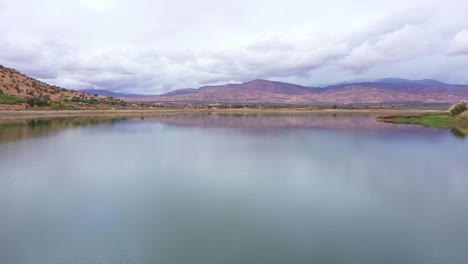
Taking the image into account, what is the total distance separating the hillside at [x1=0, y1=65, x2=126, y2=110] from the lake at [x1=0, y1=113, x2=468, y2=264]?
5634 centimetres

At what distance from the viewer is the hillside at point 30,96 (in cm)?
7094

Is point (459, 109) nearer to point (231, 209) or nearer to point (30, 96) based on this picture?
point (231, 209)

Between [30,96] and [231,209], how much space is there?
282 ft

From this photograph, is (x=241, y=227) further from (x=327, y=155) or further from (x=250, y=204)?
(x=327, y=155)

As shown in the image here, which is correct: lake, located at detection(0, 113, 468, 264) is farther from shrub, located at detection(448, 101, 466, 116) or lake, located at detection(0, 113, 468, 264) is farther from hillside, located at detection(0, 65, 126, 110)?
hillside, located at detection(0, 65, 126, 110)

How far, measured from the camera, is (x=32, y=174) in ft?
57.1

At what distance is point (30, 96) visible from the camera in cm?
8200

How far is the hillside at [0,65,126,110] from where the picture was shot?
233 feet

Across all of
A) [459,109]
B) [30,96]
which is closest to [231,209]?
[459,109]

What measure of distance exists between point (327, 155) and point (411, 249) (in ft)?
50.5

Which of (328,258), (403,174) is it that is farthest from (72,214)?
(403,174)

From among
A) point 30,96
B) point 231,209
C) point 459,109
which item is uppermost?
point 30,96

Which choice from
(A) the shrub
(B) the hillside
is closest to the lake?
(A) the shrub

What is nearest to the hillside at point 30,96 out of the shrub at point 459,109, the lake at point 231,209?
the lake at point 231,209
